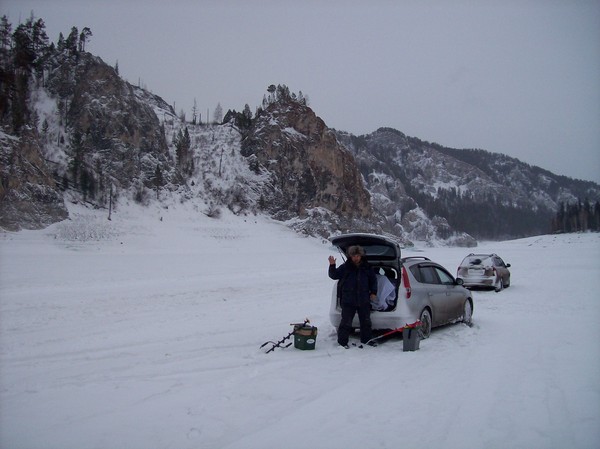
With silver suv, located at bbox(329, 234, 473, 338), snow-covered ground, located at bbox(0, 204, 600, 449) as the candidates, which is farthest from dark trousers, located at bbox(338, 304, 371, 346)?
silver suv, located at bbox(329, 234, 473, 338)

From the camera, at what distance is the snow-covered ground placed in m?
3.70

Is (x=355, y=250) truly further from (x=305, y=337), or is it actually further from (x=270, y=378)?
(x=270, y=378)

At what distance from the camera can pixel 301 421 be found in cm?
395

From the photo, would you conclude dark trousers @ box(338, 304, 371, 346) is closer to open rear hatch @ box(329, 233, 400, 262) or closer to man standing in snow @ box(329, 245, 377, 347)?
man standing in snow @ box(329, 245, 377, 347)

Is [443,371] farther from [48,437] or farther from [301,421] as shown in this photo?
[48,437]

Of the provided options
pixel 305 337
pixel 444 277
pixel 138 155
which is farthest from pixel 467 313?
pixel 138 155

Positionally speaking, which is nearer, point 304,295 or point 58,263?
point 304,295

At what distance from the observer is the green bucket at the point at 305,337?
263 inches

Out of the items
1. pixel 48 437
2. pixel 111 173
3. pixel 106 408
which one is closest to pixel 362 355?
pixel 106 408

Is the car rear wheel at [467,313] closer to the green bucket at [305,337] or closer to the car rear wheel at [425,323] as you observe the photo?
the car rear wheel at [425,323]

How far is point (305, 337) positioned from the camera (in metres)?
6.70

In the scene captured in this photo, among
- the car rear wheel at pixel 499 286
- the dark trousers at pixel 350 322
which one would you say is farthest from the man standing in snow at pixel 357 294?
the car rear wheel at pixel 499 286

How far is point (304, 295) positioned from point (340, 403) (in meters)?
9.43

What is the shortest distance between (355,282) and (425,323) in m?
1.74
